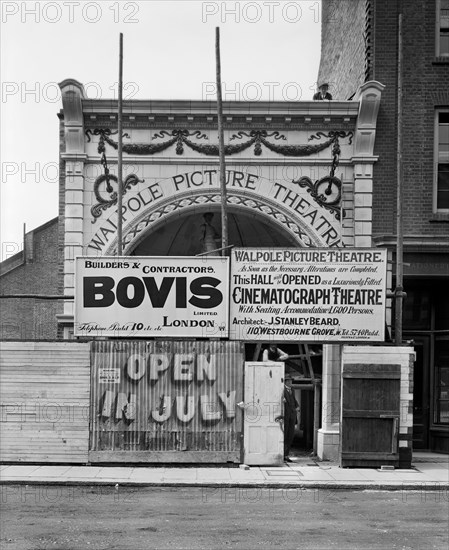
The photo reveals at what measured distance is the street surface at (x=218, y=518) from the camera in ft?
30.3

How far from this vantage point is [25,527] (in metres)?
9.88

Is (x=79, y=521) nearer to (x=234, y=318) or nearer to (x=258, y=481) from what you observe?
(x=258, y=481)

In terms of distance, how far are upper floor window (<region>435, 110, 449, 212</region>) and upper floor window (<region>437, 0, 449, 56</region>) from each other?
153 cm

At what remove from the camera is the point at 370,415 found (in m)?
Result: 15.6

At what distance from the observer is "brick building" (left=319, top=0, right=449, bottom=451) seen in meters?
17.9

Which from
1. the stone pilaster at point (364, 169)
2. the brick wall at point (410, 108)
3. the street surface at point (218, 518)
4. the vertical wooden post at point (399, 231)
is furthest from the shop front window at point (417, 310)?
the street surface at point (218, 518)

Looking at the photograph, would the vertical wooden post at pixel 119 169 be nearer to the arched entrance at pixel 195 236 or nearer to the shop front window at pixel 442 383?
the arched entrance at pixel 195 236

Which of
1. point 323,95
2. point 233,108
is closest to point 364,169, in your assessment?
point 233,108

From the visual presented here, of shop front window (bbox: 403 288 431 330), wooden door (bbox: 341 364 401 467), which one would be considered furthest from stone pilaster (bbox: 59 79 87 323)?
shop front window (bbox: 403 288 431 330)

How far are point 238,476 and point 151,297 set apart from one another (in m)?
3.77

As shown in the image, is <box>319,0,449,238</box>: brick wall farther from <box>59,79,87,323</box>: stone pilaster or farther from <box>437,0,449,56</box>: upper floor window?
<box>59,79,87,323</box>: stone pilaster

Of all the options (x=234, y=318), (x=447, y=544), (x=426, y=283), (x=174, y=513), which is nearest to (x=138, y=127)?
(x=234, y=318)

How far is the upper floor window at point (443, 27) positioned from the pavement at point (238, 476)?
373 inches

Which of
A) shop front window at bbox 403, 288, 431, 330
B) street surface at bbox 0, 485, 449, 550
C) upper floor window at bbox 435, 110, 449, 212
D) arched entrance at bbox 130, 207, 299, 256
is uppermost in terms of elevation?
upper floor window at bbox 435, 110, 449, 212
